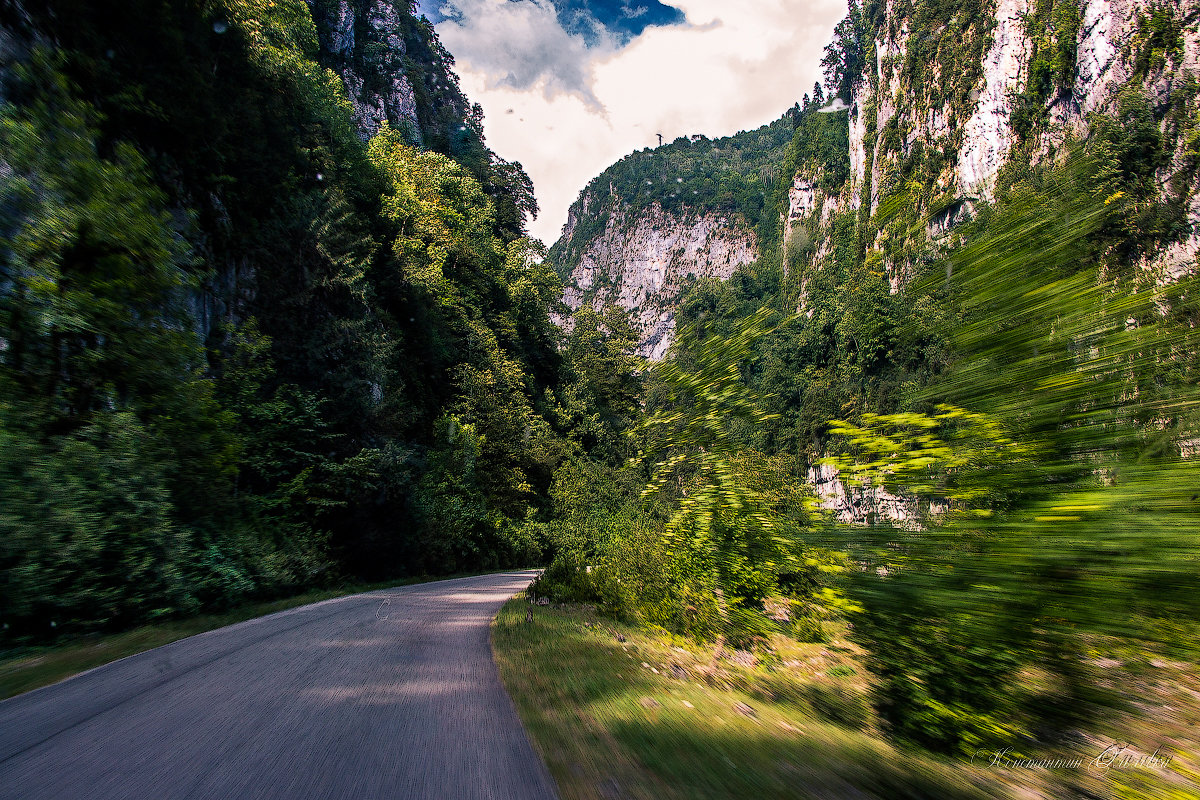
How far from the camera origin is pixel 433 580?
23844 millimetres

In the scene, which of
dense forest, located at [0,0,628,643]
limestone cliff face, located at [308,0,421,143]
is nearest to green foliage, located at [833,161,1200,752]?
dense forest, located at [0,0,628,643]

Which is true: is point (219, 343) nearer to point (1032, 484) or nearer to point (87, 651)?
point (87, 651)

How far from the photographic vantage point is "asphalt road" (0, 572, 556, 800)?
358 cm

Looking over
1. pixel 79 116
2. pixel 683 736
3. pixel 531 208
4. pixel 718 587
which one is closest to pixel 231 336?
pixel 79 116

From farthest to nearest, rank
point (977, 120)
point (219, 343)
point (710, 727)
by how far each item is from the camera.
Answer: point (977, 120) < point (219, 343) < point (710, 727)

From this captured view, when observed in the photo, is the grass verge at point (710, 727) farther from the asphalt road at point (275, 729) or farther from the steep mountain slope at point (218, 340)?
the steep mountain slope at point (218, 340)

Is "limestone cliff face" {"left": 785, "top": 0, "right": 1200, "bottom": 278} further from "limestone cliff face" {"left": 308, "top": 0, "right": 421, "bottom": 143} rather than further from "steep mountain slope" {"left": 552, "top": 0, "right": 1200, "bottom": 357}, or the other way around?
"limestone cliff face" {"left": 308, "top": 0, "right": 421, "bottom": 143}

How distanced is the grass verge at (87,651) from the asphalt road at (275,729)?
1.22 feet

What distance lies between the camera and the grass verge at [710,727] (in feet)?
12.4

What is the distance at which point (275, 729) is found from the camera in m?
4.55

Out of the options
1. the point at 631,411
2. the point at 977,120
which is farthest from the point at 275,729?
the point at 977,120

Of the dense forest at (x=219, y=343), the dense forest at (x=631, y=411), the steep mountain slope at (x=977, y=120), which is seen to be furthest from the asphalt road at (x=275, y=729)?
the steep mountain slope at (x=977, y=120)

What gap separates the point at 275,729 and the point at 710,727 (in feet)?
11.5

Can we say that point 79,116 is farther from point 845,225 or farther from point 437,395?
point 845,225
